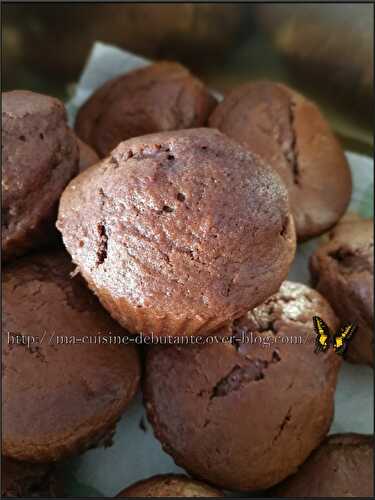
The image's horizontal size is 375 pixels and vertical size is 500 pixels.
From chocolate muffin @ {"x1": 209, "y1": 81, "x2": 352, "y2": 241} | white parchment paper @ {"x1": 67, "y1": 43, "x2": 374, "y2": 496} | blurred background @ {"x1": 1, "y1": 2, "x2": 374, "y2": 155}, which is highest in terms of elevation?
blurred background @ {"x1": 1, "y1": 2, "x2": 374, "y2": 155}

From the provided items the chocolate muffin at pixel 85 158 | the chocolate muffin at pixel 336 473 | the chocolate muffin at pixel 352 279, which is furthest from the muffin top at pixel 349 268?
the chocolate muffin at pixel 85 158

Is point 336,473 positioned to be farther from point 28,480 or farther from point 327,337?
point 28,480

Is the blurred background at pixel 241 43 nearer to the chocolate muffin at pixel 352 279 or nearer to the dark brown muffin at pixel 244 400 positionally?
the chocolate muffin at pixel 352 279

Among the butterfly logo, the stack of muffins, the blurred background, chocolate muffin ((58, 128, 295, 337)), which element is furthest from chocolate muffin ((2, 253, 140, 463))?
the blurred background

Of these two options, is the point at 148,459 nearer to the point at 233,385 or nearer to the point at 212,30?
the point at 233,385

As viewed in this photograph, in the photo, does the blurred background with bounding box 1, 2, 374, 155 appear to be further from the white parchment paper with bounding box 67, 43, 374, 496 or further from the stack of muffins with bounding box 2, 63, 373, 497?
the stack of muffins with bounding box 2, 63, 373, 497

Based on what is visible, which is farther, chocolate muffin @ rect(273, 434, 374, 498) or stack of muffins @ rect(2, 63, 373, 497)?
chocolate muffin @ rect(273, 434, 374, 498)

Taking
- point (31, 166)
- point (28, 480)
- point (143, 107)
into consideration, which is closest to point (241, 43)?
point (143, 107)

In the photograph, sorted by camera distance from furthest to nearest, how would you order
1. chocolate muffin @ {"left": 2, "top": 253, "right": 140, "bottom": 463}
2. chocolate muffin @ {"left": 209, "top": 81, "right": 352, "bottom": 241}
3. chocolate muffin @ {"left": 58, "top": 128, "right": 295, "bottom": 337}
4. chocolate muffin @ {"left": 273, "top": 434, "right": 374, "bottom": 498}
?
chocolate muffin @ {"left": 209, "top": 81, "right": 352, "bottom": 241} < chocolate muffin @ {"left": 273, "top": 434, "right": 374, "bottom": 498} < chocolate muffin @ {"left": 2, "top": 253, "right": 140, "bottom": 463} < chocolate muffin @ {"left": 58, "top": 128, "right": 295, "bottom": 337}
